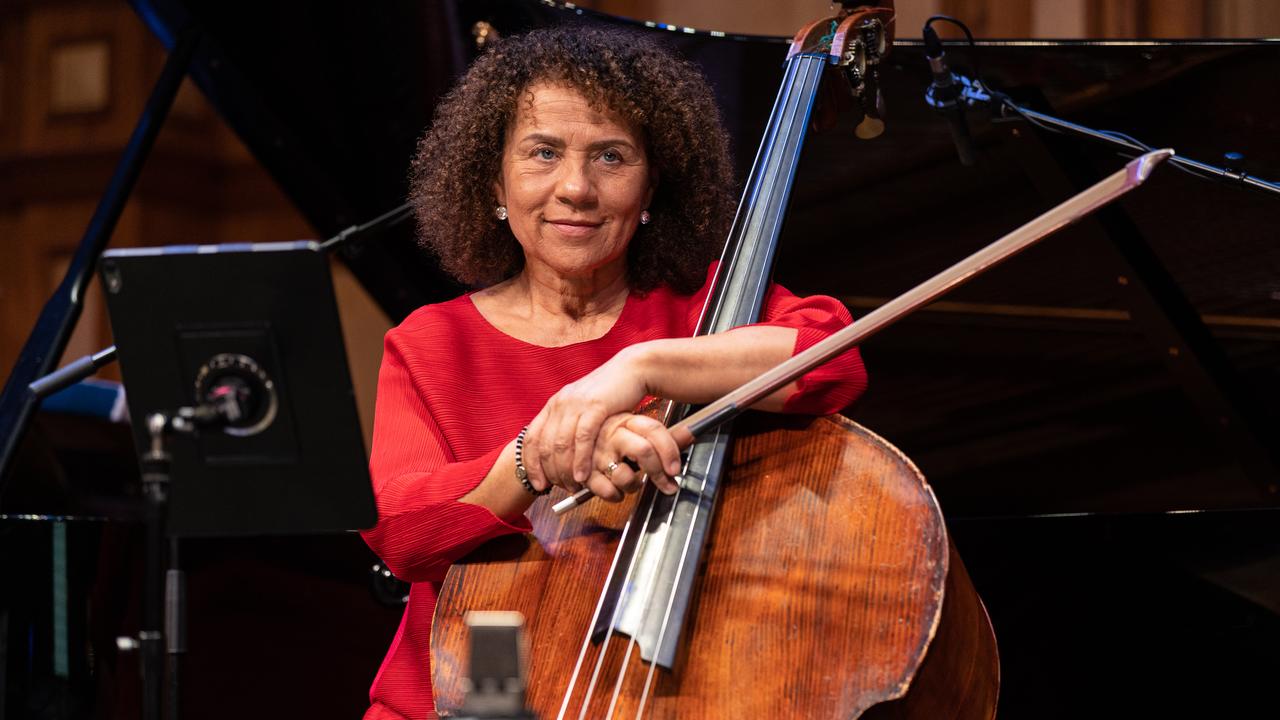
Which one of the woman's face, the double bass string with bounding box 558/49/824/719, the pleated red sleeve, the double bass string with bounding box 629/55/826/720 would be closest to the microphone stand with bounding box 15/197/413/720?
the pleated red sleeve

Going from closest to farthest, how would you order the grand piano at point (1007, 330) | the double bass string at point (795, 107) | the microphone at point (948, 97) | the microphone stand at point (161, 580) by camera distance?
the microphone stand at point (161, 580)
the double bass string at point (795, 107)
the grand piano at point (1007, 330)
the microphone at point (948, 97)

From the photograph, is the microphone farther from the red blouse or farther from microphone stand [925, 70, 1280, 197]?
the red blouse

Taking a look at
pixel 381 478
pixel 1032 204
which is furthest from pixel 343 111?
pixel 1032 204

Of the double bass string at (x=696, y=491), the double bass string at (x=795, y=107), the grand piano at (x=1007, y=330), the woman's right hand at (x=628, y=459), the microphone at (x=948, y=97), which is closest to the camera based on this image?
the double bass string at (x=696, y=491)

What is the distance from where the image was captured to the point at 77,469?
3.44m

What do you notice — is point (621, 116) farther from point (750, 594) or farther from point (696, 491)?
point (750, 594)

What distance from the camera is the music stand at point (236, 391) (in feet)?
3.79

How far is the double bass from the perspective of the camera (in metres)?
1.19

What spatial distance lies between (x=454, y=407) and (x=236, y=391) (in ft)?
1.67

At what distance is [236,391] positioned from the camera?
46.6 inches

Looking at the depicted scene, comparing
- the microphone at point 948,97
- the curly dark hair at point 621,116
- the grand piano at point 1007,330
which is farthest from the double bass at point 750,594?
the microphone at point 948,97

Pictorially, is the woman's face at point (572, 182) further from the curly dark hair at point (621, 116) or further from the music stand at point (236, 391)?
the music stand at point (236, 391)

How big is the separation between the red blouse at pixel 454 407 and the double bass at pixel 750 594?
0.19ft

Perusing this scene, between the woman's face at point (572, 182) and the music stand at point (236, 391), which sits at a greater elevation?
the woman's face at point (572, 182)
